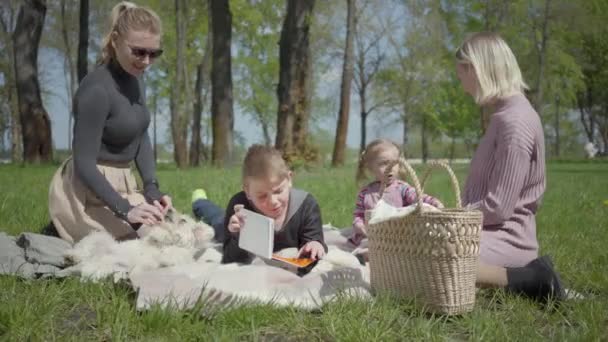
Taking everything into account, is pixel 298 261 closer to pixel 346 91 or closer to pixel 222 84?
pixel 222 84

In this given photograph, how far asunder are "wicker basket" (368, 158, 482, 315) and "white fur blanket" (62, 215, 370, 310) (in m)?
0.31

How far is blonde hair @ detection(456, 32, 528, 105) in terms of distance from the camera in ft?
11.3

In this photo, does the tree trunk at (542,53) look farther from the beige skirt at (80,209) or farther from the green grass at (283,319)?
the beige skirt at (80,209)

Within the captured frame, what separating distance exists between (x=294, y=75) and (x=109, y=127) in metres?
10.5

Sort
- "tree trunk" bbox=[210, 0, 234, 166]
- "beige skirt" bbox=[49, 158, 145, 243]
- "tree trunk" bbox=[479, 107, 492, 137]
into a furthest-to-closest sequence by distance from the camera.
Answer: "tree trunk" bbox=[210, 0, 234, 166] < "beige skirt" bbox=[49, 158, 145, 243] < "tree trunk" bbox=[479, 107, 492, 137]

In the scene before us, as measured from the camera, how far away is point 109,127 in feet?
13.4

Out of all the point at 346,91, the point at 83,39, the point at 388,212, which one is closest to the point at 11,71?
the point at 83,39

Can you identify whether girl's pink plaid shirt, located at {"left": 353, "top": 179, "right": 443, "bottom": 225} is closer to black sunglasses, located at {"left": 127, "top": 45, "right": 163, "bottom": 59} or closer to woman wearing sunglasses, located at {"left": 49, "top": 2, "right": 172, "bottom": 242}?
woman wearing sunglasses, located at {"left": 49, "top": 2, "right": 172, "bottom": 242}

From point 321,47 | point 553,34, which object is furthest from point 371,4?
point 553,34

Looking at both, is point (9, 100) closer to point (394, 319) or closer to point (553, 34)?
point (553, 34)

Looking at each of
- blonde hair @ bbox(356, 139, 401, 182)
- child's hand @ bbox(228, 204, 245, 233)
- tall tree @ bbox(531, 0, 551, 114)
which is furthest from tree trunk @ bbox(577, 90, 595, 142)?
child's hand @ bbox(228, 204, 245, 233)

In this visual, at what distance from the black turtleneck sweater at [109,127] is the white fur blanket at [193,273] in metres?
0.32

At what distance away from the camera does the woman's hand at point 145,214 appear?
11.9 ft

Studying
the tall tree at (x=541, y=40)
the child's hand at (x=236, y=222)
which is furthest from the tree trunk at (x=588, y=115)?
the child's hand at (x=236, y=222)
